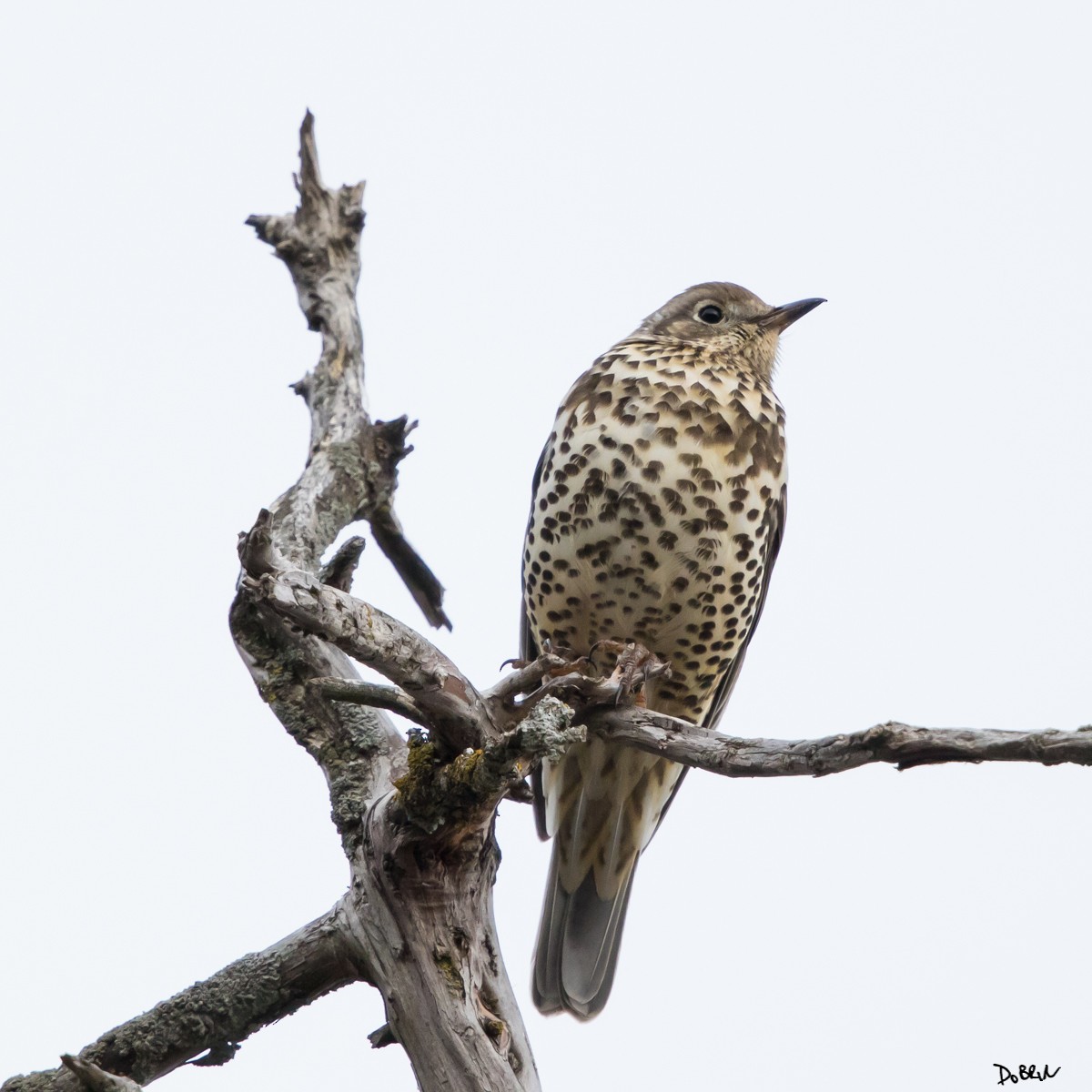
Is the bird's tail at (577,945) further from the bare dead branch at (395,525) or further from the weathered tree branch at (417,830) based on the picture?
the weathered tree branch at (417,830)

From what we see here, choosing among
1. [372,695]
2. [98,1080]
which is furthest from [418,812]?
[98,1080]

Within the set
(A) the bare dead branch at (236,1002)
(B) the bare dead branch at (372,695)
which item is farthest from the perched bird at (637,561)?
(B) the bare dead branch at (372,695)

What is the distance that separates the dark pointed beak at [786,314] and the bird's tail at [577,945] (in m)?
2.64

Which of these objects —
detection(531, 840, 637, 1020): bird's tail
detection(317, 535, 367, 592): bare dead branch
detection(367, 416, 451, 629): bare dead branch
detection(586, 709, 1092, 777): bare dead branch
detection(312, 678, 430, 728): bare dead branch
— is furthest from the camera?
detection(367, 416, 451, 629): bare dead branch

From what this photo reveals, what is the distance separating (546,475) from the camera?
5605 mm

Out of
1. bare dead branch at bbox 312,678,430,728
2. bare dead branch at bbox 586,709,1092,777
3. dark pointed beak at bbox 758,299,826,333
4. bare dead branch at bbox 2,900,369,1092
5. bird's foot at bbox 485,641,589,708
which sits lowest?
bare dead branch at bbox 586,709,1092,777

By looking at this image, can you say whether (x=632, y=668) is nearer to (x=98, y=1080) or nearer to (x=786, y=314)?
(x=98, y=1080)

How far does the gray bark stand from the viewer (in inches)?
144

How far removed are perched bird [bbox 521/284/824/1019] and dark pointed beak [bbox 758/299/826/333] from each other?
138mm

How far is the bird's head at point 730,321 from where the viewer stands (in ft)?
21.0

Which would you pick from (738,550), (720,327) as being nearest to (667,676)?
(738,550)

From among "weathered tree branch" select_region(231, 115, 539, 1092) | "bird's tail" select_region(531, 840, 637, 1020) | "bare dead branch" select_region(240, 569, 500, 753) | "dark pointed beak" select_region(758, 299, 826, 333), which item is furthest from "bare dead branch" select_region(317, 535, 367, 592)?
"dark pointed beak" select_region(758, 299, 826, 333)

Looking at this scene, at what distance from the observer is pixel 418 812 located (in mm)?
3889

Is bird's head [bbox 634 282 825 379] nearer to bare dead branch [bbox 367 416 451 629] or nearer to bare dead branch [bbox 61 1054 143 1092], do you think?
bare dead branch [bbox 367 416 451 629]
